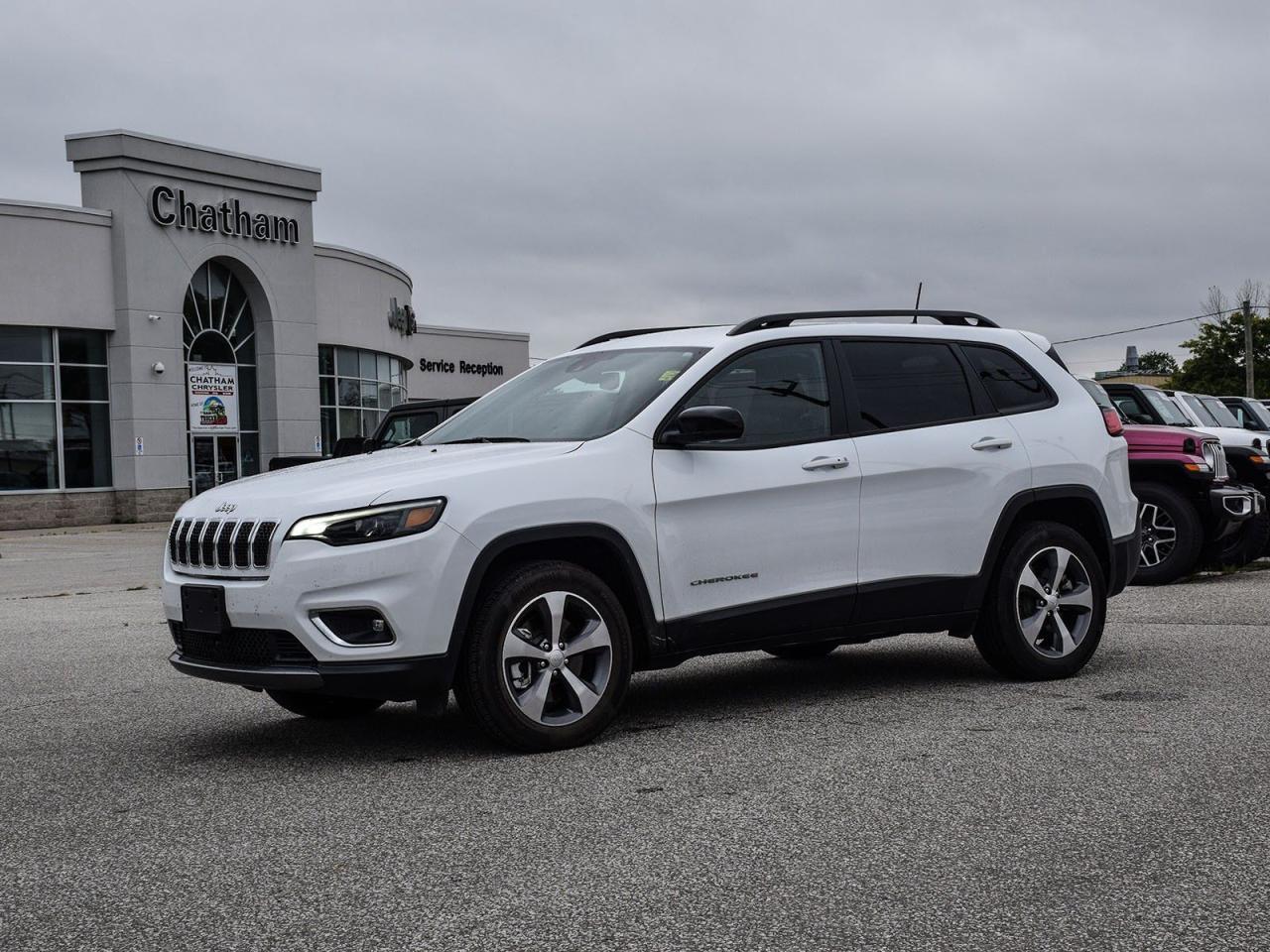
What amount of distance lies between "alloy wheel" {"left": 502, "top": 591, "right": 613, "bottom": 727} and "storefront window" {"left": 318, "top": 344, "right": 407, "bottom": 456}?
114 feet

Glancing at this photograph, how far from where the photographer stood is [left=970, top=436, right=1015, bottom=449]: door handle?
7035 mm

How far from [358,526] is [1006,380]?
3702 mm

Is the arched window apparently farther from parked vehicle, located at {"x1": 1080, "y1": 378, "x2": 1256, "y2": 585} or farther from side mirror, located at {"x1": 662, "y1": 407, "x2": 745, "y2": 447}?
side mirror, located at {"x1": 662, "y1": 407, "x2": 745, "y2": 447}

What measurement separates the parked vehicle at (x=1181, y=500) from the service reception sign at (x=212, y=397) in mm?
28685

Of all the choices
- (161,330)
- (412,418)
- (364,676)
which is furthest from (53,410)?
(364,676)

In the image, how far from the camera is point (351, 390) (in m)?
42.3

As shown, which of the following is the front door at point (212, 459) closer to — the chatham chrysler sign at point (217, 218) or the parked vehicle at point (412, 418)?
the chatham chrysler sign at point (217, 218)

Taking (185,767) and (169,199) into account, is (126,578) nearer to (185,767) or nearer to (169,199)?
(185,767)

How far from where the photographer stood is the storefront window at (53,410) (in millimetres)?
33062

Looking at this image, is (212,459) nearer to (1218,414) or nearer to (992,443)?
(1218,414)

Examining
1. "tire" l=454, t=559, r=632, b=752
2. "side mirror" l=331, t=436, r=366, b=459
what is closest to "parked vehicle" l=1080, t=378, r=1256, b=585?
"side mirror" l=331, t=436, r=366, b=459

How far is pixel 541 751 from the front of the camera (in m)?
5.64

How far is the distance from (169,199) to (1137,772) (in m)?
34.0

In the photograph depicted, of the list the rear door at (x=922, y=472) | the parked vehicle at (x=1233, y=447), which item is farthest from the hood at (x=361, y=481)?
the parked vehicle at (x=1233, y=447)
